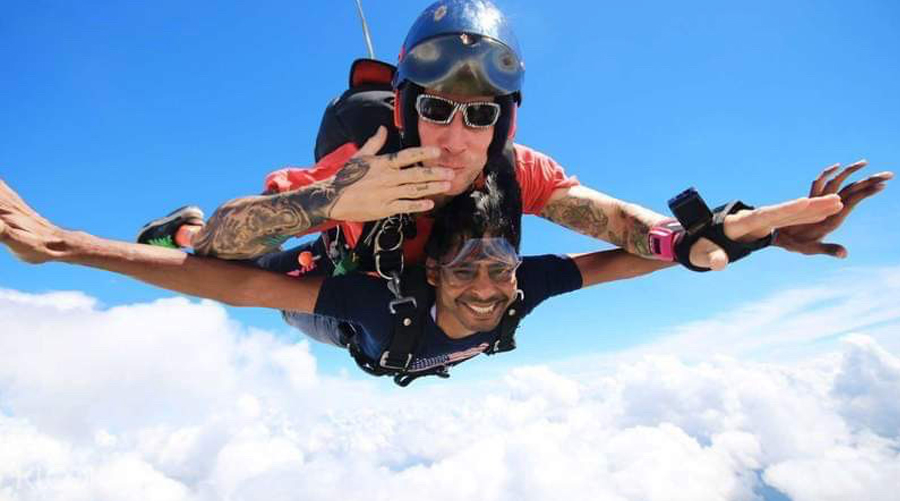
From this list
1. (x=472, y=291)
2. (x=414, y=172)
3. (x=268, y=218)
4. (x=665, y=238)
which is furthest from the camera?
(x=472, y=291)

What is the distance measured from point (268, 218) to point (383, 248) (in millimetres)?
721

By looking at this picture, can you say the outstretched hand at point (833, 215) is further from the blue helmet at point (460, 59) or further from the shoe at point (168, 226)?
the shoe at point (168, 226)

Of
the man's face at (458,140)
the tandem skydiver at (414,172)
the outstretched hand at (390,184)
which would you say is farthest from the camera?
the man's face at (458,140)

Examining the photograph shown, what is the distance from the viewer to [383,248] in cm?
342

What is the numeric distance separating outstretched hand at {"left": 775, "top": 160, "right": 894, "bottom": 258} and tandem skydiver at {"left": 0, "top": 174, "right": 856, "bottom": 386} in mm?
65

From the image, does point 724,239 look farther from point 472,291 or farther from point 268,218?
point 268,218

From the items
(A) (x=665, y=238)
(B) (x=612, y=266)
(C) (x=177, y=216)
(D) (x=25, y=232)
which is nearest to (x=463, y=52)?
(A) (x=665, y=238)

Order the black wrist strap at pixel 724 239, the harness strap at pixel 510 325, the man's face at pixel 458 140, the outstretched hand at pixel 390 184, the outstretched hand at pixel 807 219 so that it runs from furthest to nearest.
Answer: the harness strap at pixel 510 325 < the man's face at pixel 458 140 < the black wrist strap at pixel 724 239 < the outstretched hand at pixel 807 219 < the outstretched hand at pixel 390 184

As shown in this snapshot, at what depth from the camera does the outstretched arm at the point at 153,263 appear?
9.07 feet

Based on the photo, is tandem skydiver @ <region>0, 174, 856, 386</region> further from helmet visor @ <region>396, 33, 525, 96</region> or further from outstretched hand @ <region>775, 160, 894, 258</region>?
helmet visor @ <region>396, 33, 525, 96</region>

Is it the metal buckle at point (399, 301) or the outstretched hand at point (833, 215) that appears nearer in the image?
the outstretched hand at point (833, 215)

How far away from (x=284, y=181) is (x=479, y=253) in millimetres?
1334

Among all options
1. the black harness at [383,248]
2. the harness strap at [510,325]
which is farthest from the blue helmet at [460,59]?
the harness strap at [510,325]

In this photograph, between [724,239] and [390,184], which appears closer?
[390,184]
